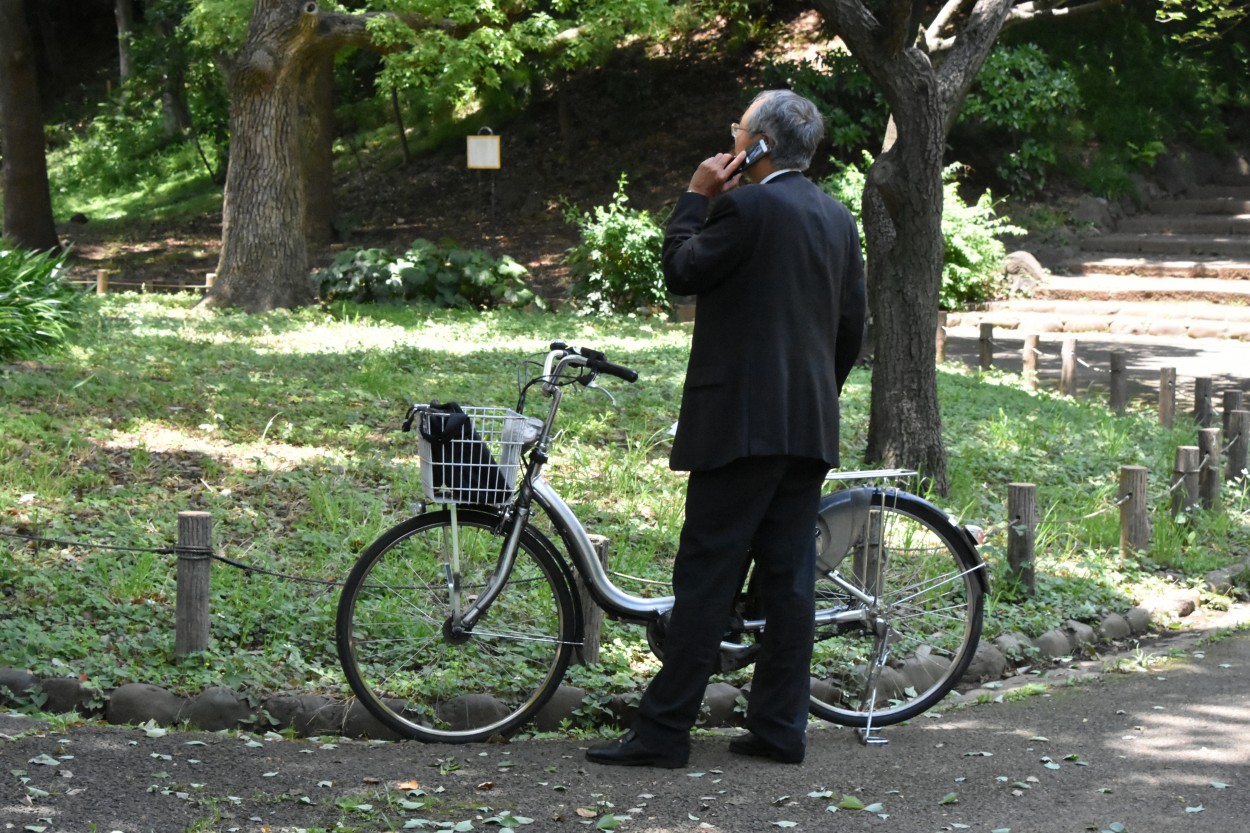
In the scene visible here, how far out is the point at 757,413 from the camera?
13.9ft

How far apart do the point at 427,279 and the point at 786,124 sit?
13.5 meters

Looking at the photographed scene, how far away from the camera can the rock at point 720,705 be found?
5.12 meters

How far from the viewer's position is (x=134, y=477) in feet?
24.6

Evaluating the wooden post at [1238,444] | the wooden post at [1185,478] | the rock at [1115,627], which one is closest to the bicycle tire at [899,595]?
the rock at [1115,627]

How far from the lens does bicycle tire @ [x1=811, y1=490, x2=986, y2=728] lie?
4.93 meters

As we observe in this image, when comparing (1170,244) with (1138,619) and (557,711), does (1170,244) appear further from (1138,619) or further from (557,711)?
(557,711)

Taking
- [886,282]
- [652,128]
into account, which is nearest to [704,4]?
[652,128]

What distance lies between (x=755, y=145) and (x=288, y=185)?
42.7 feet

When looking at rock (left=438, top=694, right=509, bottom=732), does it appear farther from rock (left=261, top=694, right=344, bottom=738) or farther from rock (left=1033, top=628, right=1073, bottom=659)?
rock (left=1033, top=628, right=1073, bottom=659)

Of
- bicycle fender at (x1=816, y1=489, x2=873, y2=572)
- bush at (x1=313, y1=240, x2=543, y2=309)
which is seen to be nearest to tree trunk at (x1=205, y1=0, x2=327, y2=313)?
bush at (x1=313, y1=240, x2=543, y2=309)

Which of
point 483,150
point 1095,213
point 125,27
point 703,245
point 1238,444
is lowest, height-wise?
point 1238,444

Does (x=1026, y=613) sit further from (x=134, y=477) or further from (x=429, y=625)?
(x=134, y=477)

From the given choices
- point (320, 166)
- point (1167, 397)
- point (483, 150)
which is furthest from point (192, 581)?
point (320, 166)

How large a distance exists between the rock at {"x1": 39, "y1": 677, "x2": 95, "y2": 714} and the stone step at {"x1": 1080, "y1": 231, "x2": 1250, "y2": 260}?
1953 centimetres
